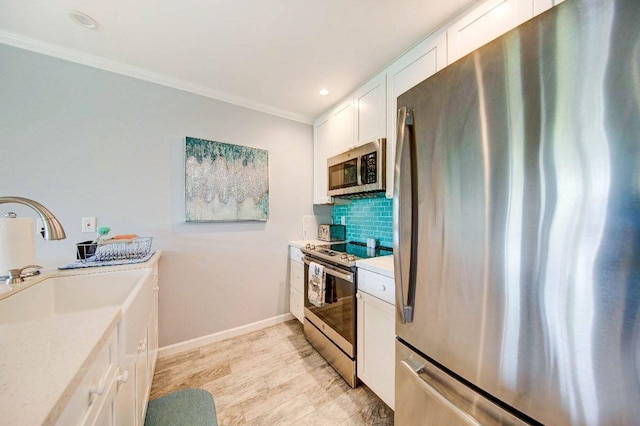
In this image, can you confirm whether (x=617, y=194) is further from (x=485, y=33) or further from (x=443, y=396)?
(x=485, y=33)

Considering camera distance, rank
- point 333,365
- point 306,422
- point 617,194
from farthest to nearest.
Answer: point 333,365 < point 306,422 < point 617,194

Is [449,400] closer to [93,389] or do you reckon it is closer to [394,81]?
[93,389]

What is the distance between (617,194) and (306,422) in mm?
1763

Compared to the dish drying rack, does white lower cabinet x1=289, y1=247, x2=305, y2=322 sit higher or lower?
lower

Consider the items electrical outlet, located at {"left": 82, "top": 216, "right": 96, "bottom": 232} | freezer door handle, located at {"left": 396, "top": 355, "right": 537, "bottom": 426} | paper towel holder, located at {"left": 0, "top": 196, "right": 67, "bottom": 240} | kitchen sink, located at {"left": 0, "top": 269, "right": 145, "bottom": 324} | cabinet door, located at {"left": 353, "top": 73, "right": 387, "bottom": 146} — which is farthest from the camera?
cabinet door, located at {"left": 353, "top": 73, "right": 387, "bottom": 146}

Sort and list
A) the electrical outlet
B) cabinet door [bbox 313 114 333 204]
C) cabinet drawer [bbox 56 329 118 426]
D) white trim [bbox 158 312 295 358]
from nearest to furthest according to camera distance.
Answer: cabinet drawer [bbox 56 329 118 426] → the electrical outlet → white trim [bbox 158 312 295 358] → cabinet door [bbox 313 114 333 204]

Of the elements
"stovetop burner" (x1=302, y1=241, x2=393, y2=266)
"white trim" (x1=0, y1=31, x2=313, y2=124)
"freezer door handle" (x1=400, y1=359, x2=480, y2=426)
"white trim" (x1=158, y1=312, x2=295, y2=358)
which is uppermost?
"white trim" (x1=0, y1=31, x2=313, y2=124)

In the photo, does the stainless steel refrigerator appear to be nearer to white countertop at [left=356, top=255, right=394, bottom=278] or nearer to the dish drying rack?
white countertop at [left=356, top=255, right=394, bottom=278]

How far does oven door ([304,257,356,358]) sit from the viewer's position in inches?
64.6

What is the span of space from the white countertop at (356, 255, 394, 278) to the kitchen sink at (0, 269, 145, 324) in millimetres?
1252

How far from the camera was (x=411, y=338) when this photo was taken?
100 centimetres

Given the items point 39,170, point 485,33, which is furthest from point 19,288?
point 485,33

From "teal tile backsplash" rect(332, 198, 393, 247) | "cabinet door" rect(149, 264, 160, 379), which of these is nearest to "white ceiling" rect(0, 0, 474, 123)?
"teal tile backsplash" rect(332, 198, 393, 247)

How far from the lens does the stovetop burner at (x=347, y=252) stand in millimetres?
1749
